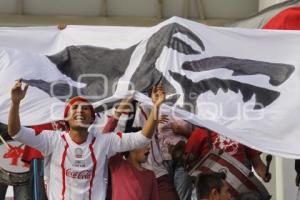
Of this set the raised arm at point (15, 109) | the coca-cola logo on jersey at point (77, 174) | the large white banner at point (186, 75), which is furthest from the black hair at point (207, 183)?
the raised arm at point (15, 109)

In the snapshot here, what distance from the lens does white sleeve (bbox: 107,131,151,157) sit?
15.6 ft

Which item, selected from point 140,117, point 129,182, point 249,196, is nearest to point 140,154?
point 129,182

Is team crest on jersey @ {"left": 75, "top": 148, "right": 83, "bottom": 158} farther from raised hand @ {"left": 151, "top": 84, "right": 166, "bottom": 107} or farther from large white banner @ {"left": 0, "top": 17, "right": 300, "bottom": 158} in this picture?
raised hand @ {"left": 151, "top": 84, "right": 166, "bottom": 107}

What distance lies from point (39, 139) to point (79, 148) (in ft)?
0.89

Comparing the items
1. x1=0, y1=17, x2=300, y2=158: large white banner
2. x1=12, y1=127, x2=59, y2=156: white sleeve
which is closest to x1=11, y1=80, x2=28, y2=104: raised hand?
x1=12, y1=127, x2=59, y2=156: white sleeve

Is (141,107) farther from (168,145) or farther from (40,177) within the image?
(40,177)

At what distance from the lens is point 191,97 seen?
4840 millimetres

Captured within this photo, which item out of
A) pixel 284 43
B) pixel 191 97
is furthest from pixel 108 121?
pixel 284 43

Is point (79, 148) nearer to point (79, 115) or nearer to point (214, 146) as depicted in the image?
point (79, 115)

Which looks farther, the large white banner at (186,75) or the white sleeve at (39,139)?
the large white banner at (186,75)

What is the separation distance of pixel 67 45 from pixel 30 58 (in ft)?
1.07

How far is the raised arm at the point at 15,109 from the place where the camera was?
4496 mm

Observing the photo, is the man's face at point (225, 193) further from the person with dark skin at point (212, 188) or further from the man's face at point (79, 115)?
the man's face at point (79, 115)

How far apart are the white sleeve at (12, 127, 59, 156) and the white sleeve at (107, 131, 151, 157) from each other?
1.25ft
